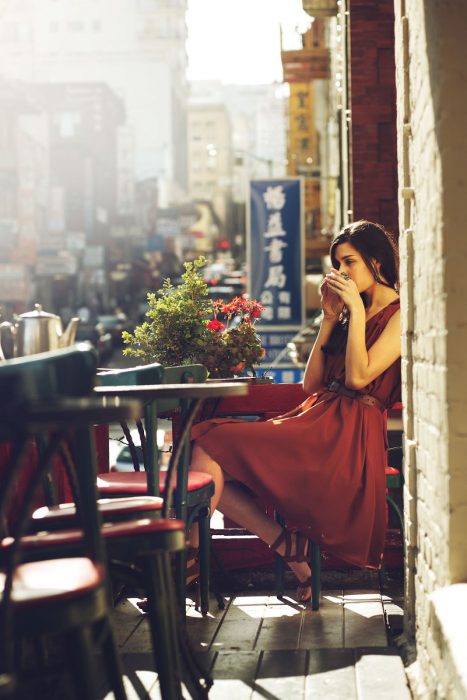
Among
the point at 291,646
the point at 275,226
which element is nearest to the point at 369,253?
the point at 291,646

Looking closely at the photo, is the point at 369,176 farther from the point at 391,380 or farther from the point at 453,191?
the point at 453,191

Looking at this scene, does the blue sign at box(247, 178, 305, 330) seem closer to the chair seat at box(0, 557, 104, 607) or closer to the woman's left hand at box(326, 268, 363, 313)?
the woman's left hand at box(326, 268, 363, 313)

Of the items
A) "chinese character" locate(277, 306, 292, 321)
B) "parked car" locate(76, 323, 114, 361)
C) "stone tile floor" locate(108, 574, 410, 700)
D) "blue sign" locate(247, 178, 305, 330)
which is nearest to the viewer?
"stone tile floor" locate(108, 574, 410, 700)

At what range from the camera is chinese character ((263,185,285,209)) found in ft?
69.7

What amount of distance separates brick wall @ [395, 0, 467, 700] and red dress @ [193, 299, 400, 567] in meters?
0.82

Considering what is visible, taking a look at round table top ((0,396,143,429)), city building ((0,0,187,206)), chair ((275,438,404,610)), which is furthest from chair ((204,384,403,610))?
city building ((0,0,187,206))

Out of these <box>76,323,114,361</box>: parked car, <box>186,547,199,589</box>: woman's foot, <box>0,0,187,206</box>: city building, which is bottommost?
<box>76,323,114,361</box>: parked car

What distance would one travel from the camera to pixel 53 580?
102 inches

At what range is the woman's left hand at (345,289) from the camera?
508 centimetres

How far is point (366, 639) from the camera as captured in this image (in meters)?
4.53

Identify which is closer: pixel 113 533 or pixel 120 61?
pixel 113 533

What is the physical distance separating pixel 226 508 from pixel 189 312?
43.2 inches

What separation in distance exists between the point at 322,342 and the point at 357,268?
15.0 inches

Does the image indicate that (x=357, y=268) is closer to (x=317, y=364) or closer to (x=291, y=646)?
(x=317, y=364)
